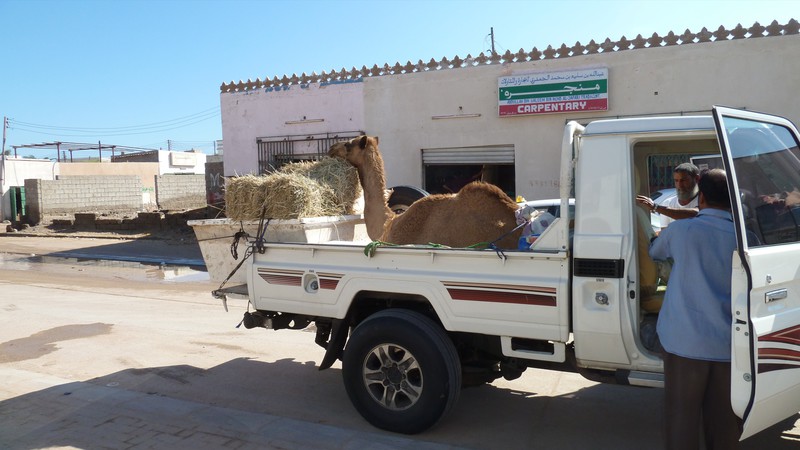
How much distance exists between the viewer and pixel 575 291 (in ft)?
13.3

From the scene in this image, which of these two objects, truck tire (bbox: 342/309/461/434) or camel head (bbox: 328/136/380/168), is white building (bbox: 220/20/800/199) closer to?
camel head (bbox: 328/136/380/168)

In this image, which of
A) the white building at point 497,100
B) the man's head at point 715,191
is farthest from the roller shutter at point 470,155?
the man's head at point 715,191

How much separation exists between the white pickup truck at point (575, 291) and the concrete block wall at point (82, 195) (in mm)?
25102

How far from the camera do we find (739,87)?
12078 millimetres

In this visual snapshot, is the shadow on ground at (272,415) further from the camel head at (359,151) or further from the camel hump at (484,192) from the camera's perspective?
the camel head at (359,151)

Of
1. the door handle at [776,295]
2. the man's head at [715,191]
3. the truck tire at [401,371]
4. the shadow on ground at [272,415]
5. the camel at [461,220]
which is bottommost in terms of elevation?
the shadow on ground at [272,415]

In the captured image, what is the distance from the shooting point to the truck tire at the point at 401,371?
456cm

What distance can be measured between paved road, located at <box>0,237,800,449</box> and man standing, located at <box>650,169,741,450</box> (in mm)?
1136

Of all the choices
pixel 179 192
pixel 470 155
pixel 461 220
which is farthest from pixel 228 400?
pixel 179 192

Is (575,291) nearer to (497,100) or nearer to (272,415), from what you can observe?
(272,415)

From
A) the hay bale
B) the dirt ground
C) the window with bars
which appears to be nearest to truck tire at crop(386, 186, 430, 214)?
the hay bale

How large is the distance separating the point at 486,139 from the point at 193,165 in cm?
4353

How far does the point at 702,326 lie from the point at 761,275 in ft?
1.33

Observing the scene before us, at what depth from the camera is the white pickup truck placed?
3.40 meters
